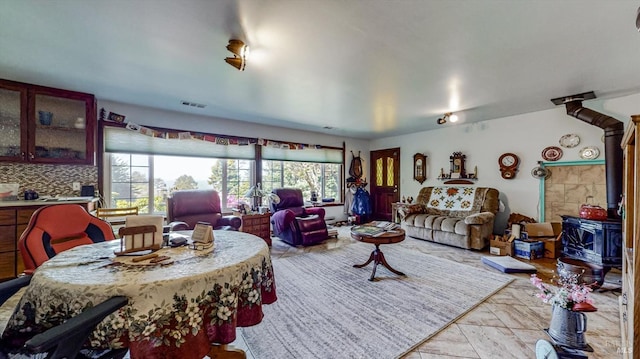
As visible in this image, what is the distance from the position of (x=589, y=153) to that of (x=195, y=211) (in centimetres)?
600

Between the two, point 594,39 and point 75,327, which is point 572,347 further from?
point 75,327

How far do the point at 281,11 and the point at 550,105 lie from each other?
442 centimetres

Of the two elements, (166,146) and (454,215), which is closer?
(166,146)

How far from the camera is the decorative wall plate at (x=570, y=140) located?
3.86 metres

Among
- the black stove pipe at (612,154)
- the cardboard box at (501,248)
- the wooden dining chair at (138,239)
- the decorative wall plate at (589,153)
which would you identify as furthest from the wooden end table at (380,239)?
the decorative wall plate at (589,153)

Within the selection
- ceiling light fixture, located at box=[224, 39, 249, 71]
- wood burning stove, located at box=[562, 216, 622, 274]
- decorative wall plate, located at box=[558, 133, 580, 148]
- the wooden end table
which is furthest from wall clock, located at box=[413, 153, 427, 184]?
ceiling light fixture, located at box=[224, 39, 249, 71]

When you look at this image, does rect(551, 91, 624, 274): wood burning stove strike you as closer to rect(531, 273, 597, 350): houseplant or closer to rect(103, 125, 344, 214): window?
rect(531, 273, 597, 350): houseplant

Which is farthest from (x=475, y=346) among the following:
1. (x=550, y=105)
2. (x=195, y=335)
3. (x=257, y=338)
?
(x=550, y=105)

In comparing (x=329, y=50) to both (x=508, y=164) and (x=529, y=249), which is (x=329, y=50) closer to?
(x=529, y=249)

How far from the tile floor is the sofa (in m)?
1.30

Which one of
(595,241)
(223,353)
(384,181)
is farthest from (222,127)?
(595,241)

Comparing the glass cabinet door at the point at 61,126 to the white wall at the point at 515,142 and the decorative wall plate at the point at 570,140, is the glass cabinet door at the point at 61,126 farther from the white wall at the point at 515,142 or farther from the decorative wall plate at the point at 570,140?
the decorative wall plate at the point at 570,140

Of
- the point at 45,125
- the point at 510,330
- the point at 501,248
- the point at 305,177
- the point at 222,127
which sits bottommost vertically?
the point at 510,330

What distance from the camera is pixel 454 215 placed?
16.1 feet
